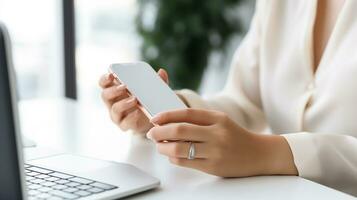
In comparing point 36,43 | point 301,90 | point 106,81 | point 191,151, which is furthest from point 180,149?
point 36,43

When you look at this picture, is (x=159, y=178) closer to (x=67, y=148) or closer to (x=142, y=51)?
(x=67, y=148)

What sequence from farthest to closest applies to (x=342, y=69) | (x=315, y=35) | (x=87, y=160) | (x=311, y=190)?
(x=315, y=35) < (x=342, y=69) < (x=87, y=160) < (x=311, y=190)

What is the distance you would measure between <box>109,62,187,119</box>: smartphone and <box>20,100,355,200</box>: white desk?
0.10 metres

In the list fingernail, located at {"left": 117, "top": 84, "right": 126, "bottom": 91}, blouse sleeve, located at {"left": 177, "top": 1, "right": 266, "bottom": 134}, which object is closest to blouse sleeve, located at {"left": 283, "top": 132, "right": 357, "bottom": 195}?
fingernail, located at {"left": 117, "top": 84, "right": 126, "bottom": 91}

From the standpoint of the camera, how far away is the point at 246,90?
3.89 feet

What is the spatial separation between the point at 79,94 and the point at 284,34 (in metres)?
1.61

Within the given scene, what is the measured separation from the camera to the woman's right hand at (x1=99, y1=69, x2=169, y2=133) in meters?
0.88

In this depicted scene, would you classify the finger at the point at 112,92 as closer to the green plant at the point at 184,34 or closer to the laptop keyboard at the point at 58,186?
the laptop keyboard at the point at 58,186

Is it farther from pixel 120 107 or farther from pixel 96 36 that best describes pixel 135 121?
pixel 96 36

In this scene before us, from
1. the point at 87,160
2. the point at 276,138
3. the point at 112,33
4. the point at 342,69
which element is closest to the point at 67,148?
the point at 87,160

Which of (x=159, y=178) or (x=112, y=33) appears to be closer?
(x=159, y=178)

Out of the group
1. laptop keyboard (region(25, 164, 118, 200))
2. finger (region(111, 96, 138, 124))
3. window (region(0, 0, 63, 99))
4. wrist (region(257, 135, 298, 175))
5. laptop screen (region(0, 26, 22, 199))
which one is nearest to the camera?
laptop screen (region(0, 26, 22, 199))

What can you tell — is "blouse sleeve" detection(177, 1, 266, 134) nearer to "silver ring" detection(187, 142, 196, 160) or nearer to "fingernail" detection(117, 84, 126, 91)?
"fingernail" detection(117, 84, 126, 91)

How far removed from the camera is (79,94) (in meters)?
2.58
